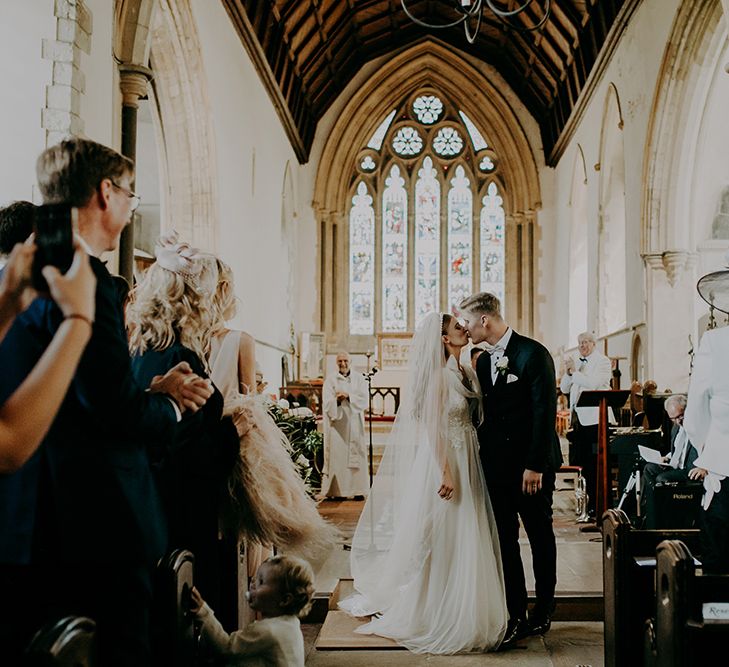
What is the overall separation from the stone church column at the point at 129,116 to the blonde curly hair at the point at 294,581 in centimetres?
351

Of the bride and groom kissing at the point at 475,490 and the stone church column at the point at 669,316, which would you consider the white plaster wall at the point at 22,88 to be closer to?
the bride and groom kissing at the point at 475,490

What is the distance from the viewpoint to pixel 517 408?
11.4 feet

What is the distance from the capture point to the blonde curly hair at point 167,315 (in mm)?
2123

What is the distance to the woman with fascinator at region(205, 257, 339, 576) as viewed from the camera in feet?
8.04

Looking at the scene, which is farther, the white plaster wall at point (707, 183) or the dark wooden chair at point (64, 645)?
the white plaster wall at point (707, 183)

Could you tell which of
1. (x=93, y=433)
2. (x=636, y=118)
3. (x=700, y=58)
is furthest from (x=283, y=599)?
(x=636, y=118)

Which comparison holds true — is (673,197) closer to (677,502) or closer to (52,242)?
(677,502)

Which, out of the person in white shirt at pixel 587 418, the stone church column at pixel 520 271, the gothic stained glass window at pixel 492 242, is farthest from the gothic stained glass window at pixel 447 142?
the person in white shirt at pixel 587 418

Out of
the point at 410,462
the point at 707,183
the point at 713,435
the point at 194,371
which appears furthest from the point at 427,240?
the point at 194,371

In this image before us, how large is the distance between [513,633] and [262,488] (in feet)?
4.87

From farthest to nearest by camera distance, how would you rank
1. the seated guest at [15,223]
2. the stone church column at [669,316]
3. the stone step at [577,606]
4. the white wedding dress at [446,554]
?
1. the stone church column at [669,316]
2. the stone step at [577,606]
3. the white wedding dress at [446,554]
4. the seated guest at [15,223]

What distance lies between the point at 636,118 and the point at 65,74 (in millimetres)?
7034

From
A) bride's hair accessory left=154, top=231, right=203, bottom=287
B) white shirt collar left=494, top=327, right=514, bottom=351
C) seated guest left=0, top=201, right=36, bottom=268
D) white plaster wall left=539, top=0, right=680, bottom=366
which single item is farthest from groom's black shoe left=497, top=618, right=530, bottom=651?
white plaster wall left=539, top=0, right=680, bottom=366

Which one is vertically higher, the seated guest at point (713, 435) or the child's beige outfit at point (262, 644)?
the seated guest at point (713, 435)
